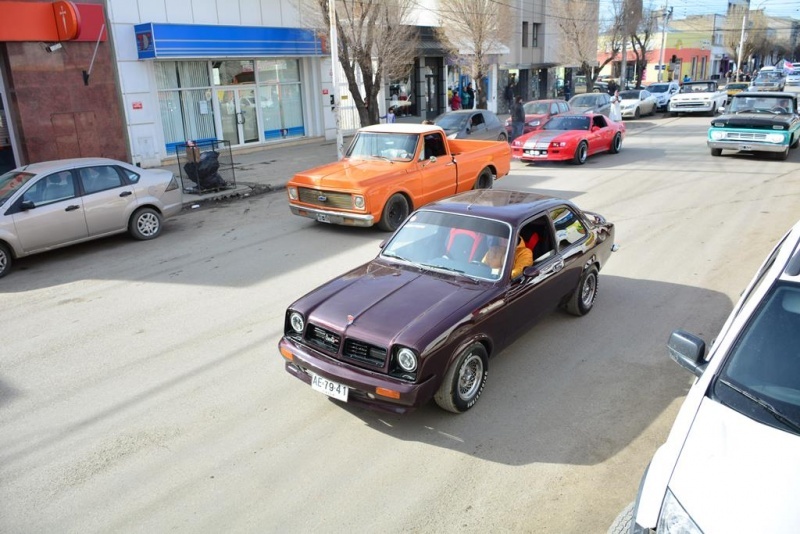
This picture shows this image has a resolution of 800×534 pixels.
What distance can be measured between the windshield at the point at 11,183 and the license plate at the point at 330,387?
23.4 ft

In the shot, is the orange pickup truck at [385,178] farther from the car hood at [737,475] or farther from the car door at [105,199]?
the car hood at [737,475]

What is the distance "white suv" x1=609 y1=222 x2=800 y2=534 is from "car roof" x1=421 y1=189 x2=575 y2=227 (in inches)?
101

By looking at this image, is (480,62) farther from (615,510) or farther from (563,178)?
(615,510)

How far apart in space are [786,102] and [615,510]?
726 inches

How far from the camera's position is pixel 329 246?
1042 centimetres

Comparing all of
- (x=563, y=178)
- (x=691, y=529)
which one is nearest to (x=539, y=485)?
(x=691, y=529)

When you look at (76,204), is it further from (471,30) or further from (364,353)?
(471,30)

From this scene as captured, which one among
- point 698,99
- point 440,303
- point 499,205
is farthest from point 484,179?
point 698,99

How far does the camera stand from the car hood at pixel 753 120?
1677 centimetres

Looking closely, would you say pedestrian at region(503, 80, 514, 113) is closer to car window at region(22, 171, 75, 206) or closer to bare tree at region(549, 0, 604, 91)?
bare tree at region(549, 0, 604, 91)

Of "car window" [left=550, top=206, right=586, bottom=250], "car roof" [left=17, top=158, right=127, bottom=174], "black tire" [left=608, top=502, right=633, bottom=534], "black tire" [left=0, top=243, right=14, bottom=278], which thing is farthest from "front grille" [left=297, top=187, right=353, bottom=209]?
"black tire" [left=608, top=502, right=633, bottom=534]

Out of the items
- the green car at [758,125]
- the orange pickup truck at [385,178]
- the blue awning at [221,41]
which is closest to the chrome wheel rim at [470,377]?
the orange pickup truck at [385,178]

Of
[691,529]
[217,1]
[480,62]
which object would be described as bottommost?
[691,529]

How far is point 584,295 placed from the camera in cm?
711
